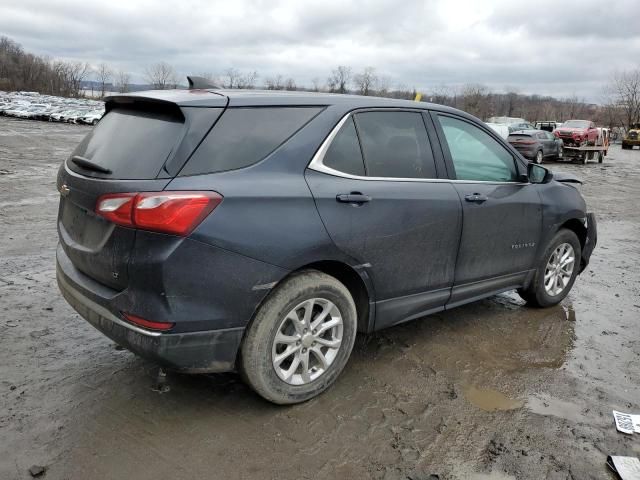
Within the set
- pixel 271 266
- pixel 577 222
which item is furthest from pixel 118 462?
pixel 577 222

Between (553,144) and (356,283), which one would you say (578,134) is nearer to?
(553,144)

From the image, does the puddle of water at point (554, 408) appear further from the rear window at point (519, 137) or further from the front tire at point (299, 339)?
the rear window at point (519, 137)

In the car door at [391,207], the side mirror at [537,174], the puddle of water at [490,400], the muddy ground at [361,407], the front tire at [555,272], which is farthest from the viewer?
the front tire at [555,272]

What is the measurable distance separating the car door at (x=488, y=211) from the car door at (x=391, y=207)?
14cm

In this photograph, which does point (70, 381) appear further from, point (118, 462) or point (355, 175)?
point (355, 175)

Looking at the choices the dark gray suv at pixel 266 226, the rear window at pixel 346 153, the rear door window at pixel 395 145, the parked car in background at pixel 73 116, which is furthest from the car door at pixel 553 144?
the parked car in background at pixel 73 116

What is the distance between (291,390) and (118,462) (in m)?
0.98

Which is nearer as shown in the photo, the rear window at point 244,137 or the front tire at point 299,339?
the rear window at point 244,137

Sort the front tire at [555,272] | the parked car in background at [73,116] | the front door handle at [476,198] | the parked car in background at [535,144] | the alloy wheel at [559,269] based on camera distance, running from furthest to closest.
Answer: the parked car in background at [73,116] → the parked car in background at [535,144] → the alloy wheel at [559,269] → the front tire at [555,272] → the front door handle at [476,198]

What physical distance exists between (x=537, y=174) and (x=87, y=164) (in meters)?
3.53

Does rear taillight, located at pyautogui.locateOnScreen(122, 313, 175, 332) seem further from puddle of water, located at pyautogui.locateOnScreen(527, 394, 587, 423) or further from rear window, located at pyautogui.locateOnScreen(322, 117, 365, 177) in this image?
puddle of water, located at pyautogui.locateOnScreen(527, 394, 587, 423)

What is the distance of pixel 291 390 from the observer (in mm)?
3088

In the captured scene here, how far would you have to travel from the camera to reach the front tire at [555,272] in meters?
4.79

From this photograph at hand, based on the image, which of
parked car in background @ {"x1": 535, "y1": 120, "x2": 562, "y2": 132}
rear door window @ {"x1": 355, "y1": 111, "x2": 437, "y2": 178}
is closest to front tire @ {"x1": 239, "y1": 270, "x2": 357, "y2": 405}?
rear door window @ {"x1": 355, "y1": 111, "x2": 437, "y2": 178}
